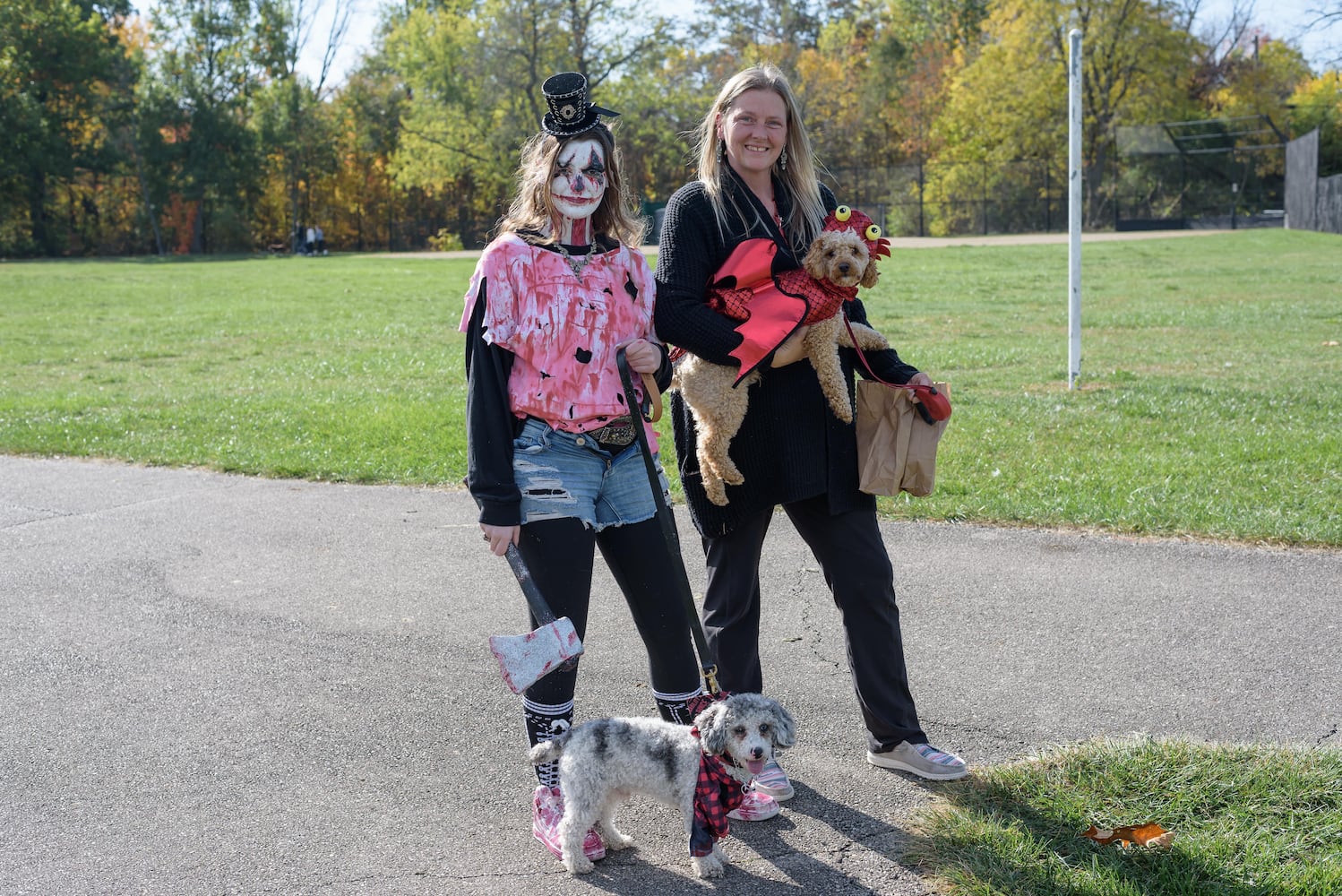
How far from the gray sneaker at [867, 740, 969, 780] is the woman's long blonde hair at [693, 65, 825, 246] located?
1.63 metres

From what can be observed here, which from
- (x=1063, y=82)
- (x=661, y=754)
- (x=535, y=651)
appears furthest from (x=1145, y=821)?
(x=1063, y=82)

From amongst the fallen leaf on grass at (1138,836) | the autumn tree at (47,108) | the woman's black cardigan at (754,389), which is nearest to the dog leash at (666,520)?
the woman's black cardigan at (754,389)

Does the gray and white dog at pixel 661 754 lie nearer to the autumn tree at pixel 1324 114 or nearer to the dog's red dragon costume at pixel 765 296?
the dog's red dragon costume at pixel 765 296

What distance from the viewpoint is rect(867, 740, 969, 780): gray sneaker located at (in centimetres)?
362

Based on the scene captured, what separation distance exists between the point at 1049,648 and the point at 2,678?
14.0 feet

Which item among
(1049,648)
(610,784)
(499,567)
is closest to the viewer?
(610,784)

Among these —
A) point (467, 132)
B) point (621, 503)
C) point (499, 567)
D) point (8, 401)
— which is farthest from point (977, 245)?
point (621, 503)

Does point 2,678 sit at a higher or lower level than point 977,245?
lower

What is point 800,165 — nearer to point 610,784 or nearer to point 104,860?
point 610,784

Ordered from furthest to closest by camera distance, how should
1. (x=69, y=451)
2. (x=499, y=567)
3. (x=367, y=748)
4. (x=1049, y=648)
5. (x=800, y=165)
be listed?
(x=69, y=451) → (x=499, y=567) → (x=1049, y=648) → (x=367, y=748) → (x=800, y=165)

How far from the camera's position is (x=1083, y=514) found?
639 cm

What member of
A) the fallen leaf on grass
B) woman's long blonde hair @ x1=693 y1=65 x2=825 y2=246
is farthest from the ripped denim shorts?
the fallen leaf on grass

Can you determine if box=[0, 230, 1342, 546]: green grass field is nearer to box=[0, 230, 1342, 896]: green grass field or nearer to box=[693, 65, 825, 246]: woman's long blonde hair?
box=[0, 230, 1342, 896]: green grass field

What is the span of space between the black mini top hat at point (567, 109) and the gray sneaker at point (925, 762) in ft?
6.99
